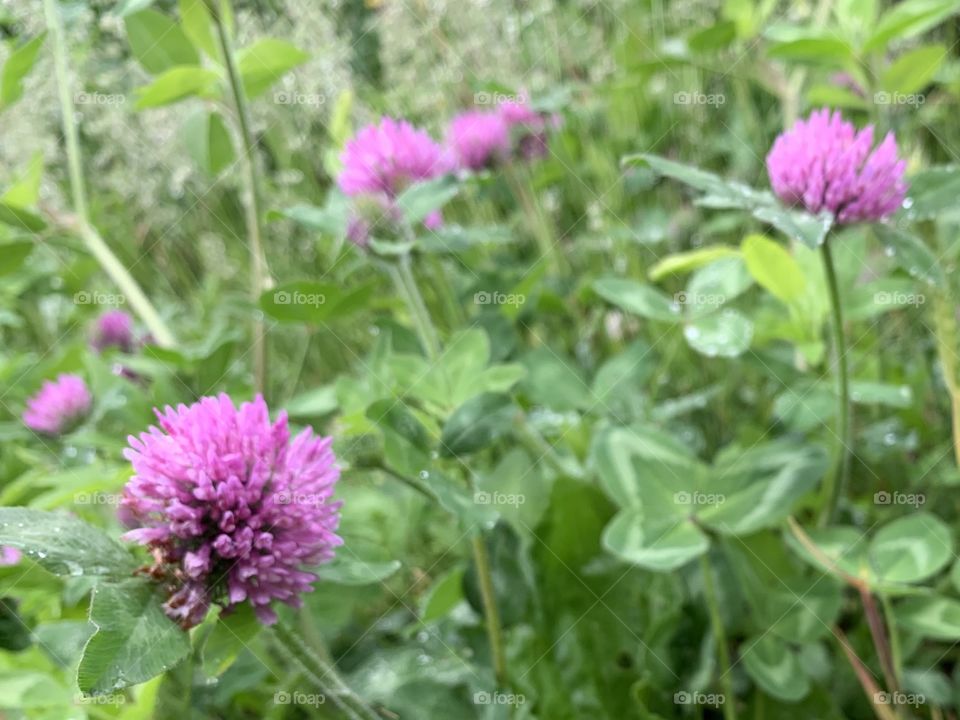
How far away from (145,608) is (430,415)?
285 mm

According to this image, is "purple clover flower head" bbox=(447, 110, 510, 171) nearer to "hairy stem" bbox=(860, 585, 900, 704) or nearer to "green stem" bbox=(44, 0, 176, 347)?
"green stem" bbox=(44, 0, 176, 347)

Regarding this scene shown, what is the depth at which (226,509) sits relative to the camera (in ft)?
1.47

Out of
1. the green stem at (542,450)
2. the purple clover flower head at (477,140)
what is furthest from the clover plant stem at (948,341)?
the purple clover flower head at (477,140)

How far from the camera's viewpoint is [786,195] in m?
0.63

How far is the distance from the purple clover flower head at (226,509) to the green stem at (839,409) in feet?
1.19
